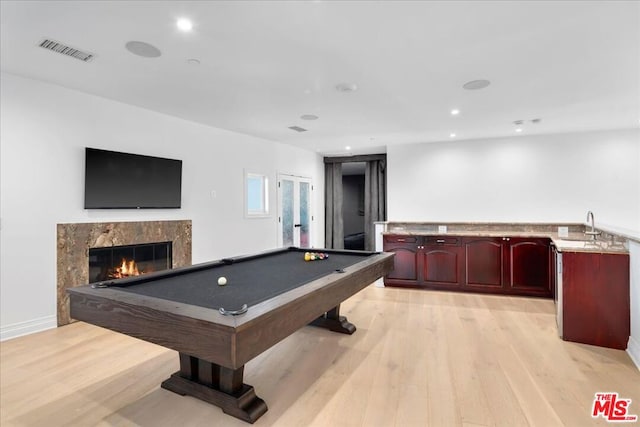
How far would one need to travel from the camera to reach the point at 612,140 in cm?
534

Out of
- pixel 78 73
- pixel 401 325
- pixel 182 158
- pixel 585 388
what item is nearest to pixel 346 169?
pixel 182 158

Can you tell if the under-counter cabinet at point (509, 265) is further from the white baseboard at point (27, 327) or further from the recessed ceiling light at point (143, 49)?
the white baseboard at point (27, 327)

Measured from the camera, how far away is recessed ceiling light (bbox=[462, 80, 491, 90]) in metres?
3.32

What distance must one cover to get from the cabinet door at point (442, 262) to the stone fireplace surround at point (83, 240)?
150 inches

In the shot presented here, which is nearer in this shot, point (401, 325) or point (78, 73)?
point (78, 73)

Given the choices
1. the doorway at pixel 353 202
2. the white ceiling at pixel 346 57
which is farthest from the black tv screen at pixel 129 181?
the doorway at pixel 353 202

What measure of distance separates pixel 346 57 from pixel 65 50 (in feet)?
7.46

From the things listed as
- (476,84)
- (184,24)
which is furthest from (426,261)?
(184,24)

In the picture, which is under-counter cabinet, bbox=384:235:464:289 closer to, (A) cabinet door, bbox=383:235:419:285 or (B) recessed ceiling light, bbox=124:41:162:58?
(A) cabinet door, bbox=383:235:419:285

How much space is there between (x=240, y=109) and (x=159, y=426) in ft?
11.3

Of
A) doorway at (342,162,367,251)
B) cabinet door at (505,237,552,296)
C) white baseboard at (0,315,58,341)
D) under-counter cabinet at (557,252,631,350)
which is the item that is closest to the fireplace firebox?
white baseboard at (0,315,58,341)

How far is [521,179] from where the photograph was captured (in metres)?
5.74

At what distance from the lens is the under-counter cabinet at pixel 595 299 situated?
116 inches

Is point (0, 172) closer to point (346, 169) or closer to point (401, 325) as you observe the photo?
point (401, 325)
